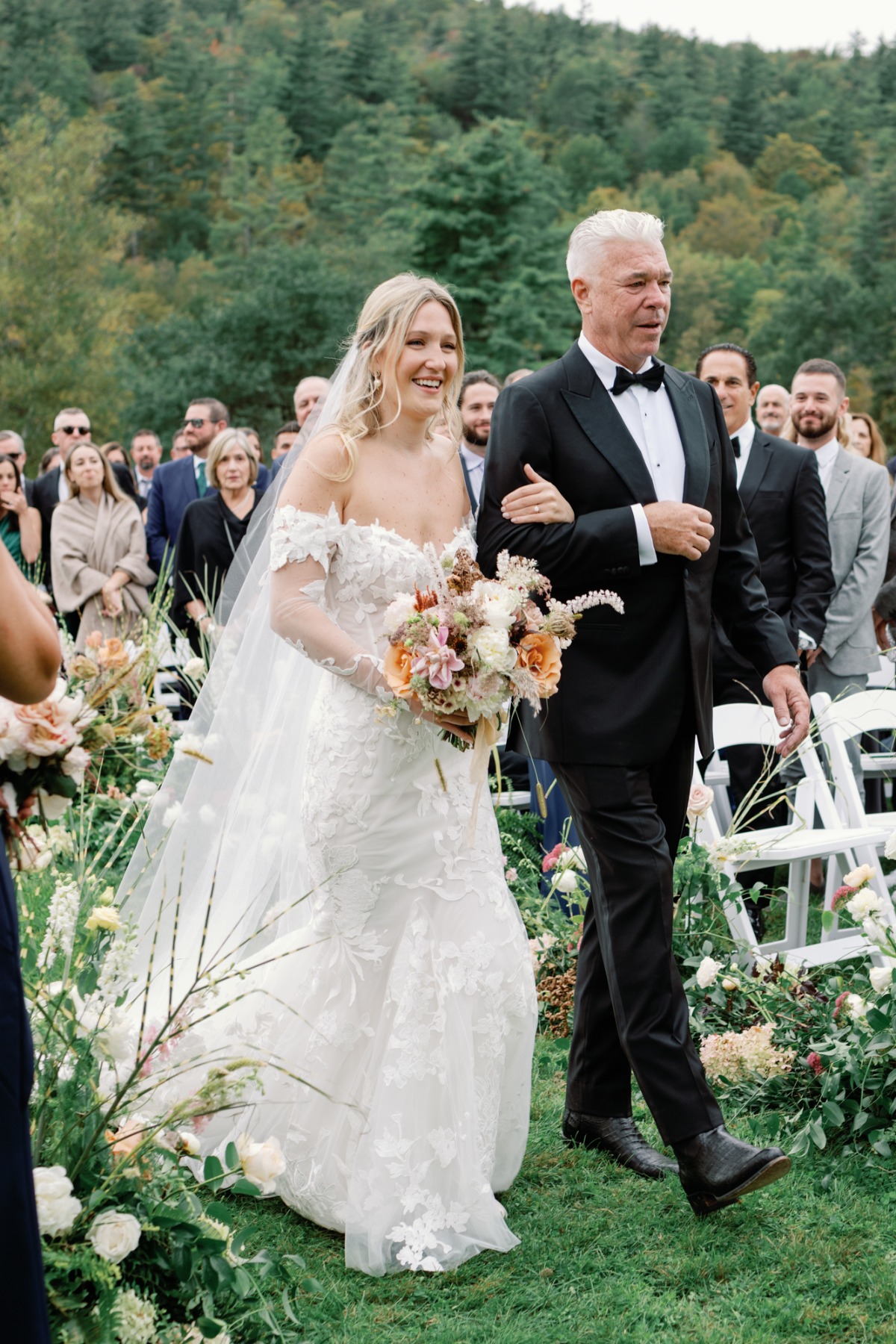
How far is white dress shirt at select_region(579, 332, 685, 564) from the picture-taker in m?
3.90

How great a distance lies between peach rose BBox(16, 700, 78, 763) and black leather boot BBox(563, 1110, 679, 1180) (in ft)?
8.83

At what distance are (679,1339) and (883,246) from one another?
59.5 m

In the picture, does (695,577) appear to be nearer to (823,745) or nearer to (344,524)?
(344,524)

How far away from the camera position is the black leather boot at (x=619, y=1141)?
4109 millimetres

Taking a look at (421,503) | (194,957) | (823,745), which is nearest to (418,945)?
(194,957)

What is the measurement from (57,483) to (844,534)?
21.8ft

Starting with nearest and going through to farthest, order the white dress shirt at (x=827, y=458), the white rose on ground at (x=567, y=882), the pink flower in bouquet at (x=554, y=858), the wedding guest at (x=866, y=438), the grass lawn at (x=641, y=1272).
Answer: the grass lawn at (x=641, y=1272), the white rose on ground at (x=567, y=882), the pink flower in bouquet at (x=554, y=858), the white dress shirt at (x=827, y=458), the wedding guest at (x=866, y=438)

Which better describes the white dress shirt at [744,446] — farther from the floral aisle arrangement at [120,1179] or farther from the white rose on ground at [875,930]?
the floral aisle arrangement at [120,1179]

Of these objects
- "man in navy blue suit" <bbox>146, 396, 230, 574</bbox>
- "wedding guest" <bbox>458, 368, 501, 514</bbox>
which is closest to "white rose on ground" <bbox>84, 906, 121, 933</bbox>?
"wedding guest" <bbox>458, 368, 501, 514</bbox>

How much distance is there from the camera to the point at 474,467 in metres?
8.01

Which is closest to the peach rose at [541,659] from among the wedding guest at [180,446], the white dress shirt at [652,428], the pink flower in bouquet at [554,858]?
the white dress shirt at [652,428]

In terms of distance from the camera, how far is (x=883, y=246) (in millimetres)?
57062

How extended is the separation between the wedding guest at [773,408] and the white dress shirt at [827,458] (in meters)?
3.70

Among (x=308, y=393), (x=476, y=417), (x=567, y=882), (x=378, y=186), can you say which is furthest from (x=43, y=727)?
(x=378, y=186)
